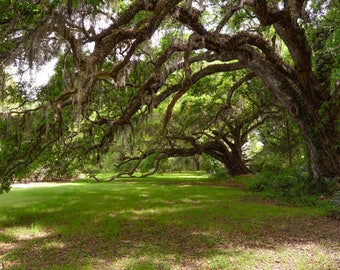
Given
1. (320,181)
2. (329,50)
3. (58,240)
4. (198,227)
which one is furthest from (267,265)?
(329,50)

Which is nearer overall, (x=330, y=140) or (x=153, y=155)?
(x=330, y=140)

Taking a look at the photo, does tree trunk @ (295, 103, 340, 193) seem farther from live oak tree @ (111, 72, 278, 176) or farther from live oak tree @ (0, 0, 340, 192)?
live oak tree @ (111, 72, 278, 176)

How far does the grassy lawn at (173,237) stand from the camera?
5.13 meters

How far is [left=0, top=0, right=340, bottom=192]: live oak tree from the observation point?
637cm

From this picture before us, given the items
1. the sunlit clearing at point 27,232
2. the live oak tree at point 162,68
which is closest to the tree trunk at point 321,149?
the live oak tree at point 162,68

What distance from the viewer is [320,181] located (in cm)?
1043

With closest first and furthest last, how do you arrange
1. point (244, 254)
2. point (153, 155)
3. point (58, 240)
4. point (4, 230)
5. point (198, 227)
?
point (244, 254), point (58, 240), point (198, 227), point (4, 230), point (153, 155)

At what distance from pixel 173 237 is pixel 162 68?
5.81 m

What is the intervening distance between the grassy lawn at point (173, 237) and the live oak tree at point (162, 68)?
6.64 ft

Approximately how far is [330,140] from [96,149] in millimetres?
8131

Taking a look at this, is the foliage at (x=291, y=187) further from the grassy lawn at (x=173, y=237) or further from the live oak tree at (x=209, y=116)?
the live oak tree at (x=209, y=116)

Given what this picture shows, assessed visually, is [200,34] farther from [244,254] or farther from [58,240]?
[58,240]

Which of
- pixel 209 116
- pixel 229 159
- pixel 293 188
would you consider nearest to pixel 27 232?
pixel 293 188

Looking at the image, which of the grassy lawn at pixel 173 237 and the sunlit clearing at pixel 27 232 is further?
the sunlit clearing at pixel 27 232
